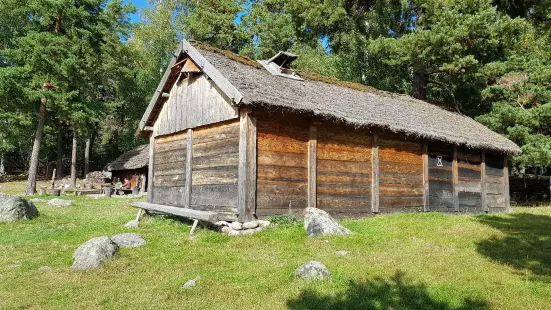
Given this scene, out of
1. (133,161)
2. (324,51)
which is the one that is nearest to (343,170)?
(133,161)

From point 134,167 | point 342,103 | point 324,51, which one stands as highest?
point 324,51

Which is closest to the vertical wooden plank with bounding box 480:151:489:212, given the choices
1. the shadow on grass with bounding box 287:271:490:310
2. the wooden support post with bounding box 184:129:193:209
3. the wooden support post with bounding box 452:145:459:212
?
the wooden support post with bounding box 452:145:459:212

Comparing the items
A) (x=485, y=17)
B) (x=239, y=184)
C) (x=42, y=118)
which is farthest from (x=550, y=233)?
(x=42, y=118)

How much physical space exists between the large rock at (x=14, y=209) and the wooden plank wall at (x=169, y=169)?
4057mm

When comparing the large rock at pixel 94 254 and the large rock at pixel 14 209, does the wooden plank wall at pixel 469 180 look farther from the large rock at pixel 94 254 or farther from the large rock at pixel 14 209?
the large rock at pixel 14 209

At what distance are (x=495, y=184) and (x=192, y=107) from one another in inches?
→ 547

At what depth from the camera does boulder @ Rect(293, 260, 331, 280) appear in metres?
6.58

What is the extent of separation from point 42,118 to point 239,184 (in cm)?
2080

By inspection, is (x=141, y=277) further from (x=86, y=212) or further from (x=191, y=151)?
(x=86, y=212)

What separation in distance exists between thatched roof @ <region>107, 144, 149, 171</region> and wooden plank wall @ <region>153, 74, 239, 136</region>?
608 inches

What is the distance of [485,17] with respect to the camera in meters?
19.4

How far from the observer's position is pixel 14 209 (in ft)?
43.5

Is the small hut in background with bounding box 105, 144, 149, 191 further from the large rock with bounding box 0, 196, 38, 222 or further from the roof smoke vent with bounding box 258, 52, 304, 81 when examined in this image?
the roof smoke vent with bounding box 258, 52, 304, 81

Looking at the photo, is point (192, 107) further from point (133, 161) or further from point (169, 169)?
point (133, 161)
